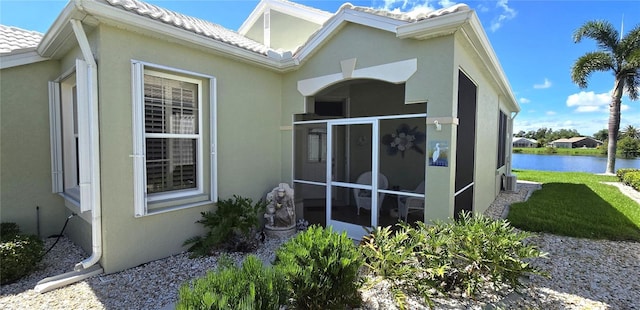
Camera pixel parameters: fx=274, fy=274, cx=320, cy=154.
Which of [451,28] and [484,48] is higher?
[484,48]

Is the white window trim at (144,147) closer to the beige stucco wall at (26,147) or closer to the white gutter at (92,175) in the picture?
the white gutter at (92,175)

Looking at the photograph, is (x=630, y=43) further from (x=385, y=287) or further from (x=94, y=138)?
(x=94, y=138)

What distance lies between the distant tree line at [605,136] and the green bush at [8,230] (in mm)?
28932

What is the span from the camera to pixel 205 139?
5383 millimetres

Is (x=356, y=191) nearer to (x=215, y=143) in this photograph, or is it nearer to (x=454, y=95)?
(x=454, y=95)

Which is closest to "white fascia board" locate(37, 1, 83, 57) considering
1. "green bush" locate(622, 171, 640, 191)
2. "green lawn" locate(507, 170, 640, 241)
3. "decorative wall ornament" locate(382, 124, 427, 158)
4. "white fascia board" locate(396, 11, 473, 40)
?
"white fascia board" locate(396, 11, 473, 40)

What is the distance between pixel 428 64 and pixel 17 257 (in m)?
7.17

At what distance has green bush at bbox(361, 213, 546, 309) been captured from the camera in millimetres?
3465

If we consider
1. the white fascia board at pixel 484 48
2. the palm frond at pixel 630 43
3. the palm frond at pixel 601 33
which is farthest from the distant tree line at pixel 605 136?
the white fascia board at pixel 484 48

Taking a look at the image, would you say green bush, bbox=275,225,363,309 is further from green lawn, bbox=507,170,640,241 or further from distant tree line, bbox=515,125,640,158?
distant tree line, bbox=515,125,640,158

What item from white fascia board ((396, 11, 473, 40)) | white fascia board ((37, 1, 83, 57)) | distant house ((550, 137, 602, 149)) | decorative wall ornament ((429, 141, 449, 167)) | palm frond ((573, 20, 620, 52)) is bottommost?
decorative wall ornament ((429, 141, 449, 167))

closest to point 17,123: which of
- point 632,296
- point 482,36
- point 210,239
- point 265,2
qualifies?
point 210,239

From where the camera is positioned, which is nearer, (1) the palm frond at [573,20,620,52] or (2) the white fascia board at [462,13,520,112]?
(2) the white fascia board at [462,13,520,112]

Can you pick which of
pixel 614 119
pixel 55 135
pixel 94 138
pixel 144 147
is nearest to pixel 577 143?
pixel 614 119
